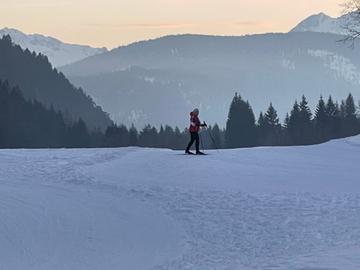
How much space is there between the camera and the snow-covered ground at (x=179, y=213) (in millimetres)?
13031

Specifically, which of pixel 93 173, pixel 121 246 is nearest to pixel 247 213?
pixel 121 246

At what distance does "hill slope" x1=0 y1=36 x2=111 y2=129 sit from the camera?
157 meters

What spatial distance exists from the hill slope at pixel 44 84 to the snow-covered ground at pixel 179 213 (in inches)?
4997

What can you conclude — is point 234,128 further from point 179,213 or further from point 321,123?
point 179,213

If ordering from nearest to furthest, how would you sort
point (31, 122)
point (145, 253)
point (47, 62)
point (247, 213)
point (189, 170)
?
point (145, 253) → point (247, 213) → point (189, 170) → point (31, 122) → point (47, 62)

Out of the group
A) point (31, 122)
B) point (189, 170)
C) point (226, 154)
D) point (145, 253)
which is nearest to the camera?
point (145, 253)

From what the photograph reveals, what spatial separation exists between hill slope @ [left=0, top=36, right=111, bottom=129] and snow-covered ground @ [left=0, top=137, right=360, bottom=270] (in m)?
127

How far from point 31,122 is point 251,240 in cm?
10465

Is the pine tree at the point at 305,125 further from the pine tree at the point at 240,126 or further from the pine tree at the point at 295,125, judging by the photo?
the pine tree at the point at 240,126

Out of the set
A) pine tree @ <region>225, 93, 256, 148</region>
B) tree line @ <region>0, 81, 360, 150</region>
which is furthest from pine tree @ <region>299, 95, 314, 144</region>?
pine tree @ <region>225, 93, 256, 148</region>

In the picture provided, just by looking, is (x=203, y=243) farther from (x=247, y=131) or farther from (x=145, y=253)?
(x=247, y=131)

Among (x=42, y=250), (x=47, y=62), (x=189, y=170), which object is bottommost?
(x=42, y=250)

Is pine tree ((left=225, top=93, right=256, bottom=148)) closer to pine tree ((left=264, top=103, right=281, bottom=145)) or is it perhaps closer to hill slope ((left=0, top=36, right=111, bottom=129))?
pine tree ((left=264, top=103, right=281, bottom=145))

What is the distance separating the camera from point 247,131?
119312 mm
